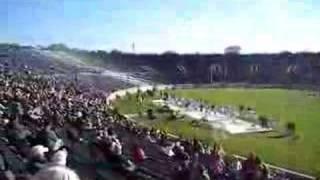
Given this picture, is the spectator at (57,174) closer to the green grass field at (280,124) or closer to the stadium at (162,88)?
the stadium at (162,88)

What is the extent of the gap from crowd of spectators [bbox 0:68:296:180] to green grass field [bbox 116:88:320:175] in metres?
0.07

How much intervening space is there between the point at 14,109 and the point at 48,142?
0.37m

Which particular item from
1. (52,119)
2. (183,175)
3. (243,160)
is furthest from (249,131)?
(52,119)

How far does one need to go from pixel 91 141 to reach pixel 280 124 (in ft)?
3.85

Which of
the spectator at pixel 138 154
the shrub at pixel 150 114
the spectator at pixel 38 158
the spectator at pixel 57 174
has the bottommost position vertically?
the spectator at pixel 138 154

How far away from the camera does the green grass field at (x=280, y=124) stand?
3221 millimetres

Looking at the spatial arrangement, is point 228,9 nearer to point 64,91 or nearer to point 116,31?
point 116,31

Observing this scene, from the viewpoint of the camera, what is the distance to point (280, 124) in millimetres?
3277

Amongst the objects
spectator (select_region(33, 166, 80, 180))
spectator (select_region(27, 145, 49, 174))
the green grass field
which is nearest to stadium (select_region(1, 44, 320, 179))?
the green grass field

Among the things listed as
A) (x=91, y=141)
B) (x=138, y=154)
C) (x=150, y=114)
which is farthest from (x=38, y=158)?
(x=91, y=141)

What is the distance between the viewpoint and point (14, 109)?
414 cm

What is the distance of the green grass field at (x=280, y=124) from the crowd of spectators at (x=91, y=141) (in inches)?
3.0

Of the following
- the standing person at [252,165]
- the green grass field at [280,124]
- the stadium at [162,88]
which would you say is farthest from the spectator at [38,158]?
the standing person at [252,165]

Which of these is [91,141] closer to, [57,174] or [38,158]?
[38,158]
